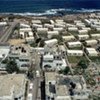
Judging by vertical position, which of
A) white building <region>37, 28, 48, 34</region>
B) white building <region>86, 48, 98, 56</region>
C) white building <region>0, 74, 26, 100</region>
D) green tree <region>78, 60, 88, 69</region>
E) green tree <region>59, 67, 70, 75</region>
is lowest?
white building <region>37, 28, 48, 34</region>

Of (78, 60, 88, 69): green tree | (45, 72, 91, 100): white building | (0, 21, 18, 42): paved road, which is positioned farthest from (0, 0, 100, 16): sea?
(45, 72, 91, 100): white building

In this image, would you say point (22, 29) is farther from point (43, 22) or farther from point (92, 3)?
point (92, 3)

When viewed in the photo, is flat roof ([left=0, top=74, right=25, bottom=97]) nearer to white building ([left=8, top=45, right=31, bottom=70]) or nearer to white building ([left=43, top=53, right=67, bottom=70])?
white building ([left=8, top=45, right=31, bottom=70])

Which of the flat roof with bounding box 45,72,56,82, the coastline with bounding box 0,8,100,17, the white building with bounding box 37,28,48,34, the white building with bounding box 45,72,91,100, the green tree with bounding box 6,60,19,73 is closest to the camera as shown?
the white building with bounding box 45,72,91,100

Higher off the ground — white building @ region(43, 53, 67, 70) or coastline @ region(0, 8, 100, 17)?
white building @ region(43, 53, 67, 70)

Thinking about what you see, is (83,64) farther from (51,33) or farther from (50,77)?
(51,33)

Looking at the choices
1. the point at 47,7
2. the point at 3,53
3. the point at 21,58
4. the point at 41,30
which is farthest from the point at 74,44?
the point at 47,7

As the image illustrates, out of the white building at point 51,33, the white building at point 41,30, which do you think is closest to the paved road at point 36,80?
the white building at point 51,33

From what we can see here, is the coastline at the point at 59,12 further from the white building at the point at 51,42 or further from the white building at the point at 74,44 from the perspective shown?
the white building at the point at 74,44

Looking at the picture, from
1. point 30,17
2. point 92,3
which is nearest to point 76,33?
point 30,17
